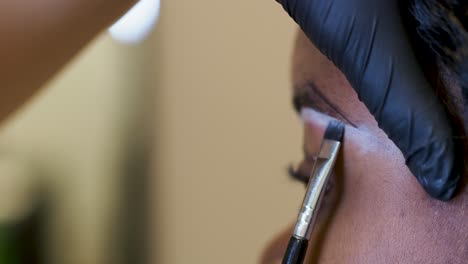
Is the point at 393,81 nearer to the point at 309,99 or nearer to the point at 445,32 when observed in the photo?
the point at 445,32

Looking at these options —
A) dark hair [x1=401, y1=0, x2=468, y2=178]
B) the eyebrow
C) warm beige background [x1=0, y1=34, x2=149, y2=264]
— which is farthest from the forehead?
warm beige background [x1=0, y1=34, x2=149, y2=264]

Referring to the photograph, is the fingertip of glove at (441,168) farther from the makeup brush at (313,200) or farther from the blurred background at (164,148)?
the blurred background at (164,148)

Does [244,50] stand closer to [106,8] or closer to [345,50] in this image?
[106,8]


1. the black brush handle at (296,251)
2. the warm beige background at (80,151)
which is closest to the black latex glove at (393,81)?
the black brush handle at (296,251)

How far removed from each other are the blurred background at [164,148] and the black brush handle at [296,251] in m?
0.30

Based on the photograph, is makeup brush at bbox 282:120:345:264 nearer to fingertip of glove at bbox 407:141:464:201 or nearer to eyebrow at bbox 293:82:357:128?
eyebrow at bbox 293:82:357:128

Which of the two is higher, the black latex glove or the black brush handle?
the black latex glove

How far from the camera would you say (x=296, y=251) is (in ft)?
2.11

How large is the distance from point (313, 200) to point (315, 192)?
10 millimetres

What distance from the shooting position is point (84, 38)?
92 cm

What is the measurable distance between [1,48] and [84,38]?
166 mm

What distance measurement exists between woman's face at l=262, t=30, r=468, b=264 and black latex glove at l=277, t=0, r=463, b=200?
0.04m

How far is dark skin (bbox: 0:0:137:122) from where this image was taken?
0.78m

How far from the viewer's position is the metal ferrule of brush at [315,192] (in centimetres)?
66
